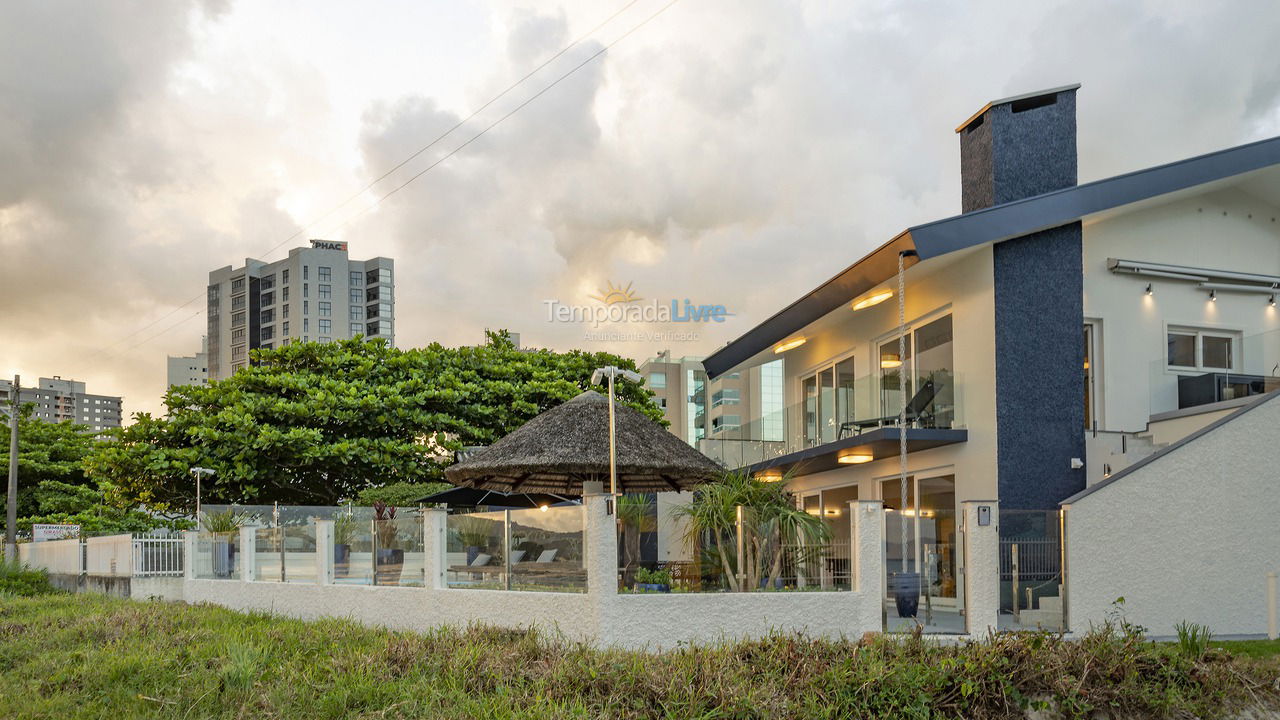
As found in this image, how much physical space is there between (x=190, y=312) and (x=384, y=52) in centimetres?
10416

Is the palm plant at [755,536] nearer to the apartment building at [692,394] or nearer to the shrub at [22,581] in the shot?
the shrub at [22,581]

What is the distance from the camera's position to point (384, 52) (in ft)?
83.7

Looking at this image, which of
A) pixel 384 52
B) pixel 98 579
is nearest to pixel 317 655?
pixel 98 579

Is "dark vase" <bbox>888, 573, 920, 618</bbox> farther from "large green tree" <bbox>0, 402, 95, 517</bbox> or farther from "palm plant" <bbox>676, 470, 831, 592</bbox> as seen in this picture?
"large green tree" <bbox>0, 402, 95, 517</bbox>

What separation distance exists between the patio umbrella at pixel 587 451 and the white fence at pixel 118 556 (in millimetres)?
9674

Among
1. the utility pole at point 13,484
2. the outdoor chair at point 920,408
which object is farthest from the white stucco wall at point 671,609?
the utility pole at point 13,484

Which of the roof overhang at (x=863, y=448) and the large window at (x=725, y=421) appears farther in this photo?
the large window at (x=725, y=421)

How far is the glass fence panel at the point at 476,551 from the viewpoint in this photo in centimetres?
1279

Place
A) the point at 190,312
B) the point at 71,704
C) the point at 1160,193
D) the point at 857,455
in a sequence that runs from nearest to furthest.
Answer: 1. the point at 71,704
2. the point at 1160,193
3. the point at 857,455
4. the point at 190,312

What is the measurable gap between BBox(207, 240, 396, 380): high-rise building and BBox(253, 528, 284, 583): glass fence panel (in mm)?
87305

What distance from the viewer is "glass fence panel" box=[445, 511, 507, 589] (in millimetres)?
12789

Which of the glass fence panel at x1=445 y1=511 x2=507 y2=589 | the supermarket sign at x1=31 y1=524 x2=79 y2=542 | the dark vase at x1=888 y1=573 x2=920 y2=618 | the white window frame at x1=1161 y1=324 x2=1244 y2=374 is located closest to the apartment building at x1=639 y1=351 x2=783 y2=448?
the supermarket sign at x1=31 y1=524 x2=79 y2=542

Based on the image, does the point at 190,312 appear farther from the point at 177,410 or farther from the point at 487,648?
the point at 487,648

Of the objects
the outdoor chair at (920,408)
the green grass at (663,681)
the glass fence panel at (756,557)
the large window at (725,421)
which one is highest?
the large window at (725,421)
